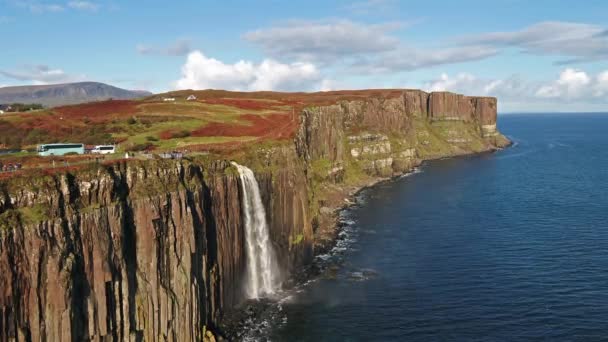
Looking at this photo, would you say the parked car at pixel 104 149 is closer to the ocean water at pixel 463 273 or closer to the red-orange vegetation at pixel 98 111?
the ocean water at pixel 463 273

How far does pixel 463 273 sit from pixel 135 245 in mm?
50491

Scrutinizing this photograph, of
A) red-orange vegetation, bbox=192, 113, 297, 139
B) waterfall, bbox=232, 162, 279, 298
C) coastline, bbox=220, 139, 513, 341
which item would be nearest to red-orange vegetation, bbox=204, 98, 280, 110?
red-orange vegetation, bbox=192, 113, 297, 139

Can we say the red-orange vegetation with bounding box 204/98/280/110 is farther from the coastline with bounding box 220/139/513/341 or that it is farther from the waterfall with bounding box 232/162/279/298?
the waterfall with bounding box 232/162/279/298

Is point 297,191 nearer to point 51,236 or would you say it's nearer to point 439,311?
point 439,311

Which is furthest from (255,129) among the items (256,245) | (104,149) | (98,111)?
(98,111)

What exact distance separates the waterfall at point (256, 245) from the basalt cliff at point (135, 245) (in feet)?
5.28

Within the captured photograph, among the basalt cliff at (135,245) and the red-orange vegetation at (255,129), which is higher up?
the red-orange vegetation at (255,129)

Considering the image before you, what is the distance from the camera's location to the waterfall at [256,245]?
69.6 m

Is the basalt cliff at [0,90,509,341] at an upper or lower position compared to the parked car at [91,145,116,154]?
lower

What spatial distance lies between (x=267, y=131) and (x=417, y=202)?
5004cm

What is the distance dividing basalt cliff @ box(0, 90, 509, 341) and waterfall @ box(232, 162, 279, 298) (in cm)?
161

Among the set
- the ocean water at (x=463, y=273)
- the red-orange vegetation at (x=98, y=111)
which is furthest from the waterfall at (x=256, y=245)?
the red-orange vegetation at (x=98, y=111)

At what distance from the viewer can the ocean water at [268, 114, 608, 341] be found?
60562 mm

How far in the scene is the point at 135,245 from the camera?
160 ft
